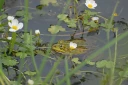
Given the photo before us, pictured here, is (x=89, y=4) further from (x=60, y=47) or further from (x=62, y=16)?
(x=60, y=47)

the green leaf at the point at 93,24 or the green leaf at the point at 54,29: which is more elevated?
the green leaf at the point at 93,24

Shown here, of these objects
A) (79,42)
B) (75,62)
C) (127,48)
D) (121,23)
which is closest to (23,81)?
(75,62)

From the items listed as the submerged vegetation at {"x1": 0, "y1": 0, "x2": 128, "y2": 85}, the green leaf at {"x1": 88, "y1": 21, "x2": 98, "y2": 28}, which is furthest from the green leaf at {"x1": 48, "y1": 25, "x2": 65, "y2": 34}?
the green leaf at {"x1": 88, "y1": 21, "x2": 98, "y2": 28}

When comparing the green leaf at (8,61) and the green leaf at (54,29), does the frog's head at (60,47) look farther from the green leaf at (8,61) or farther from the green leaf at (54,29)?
the green leaf at (8,61)

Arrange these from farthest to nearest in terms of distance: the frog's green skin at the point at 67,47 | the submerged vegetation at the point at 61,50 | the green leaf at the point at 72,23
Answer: the green leaf at the point at 72,23 < the frog's green skin at the point at 67,47 < the submerged vegetation at the point at 61,50

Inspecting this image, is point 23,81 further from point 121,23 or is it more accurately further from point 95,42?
point 121,23

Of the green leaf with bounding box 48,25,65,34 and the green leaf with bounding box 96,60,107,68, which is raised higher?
the green leaf with bounding box 48,25,65,34

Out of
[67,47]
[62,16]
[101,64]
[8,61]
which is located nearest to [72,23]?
[62,16]

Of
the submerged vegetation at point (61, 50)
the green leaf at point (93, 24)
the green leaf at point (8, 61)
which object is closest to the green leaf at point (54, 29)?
the submerged vegetation at point (61, 50)

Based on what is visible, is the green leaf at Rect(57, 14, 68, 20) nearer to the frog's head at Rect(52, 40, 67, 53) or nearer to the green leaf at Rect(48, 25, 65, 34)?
the green leaf at Rect(48, 25, 65, 34)
